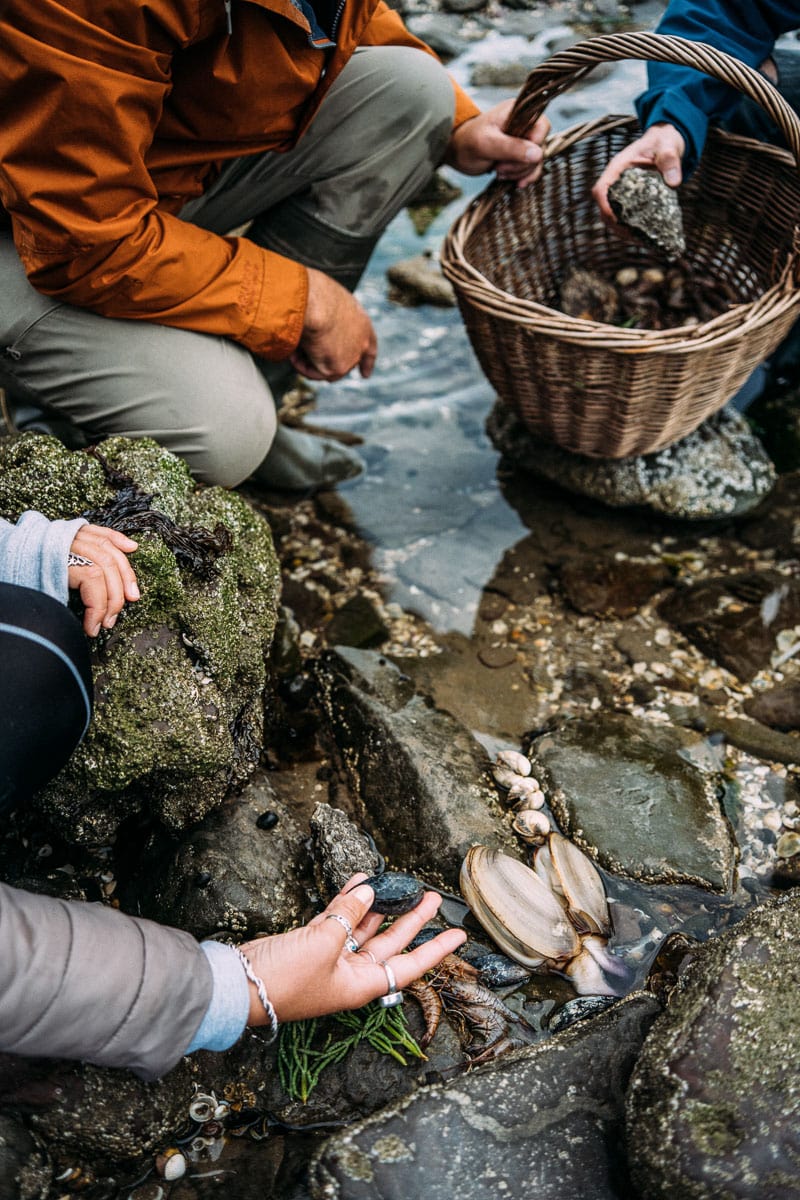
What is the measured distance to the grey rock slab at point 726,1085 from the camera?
1871mm

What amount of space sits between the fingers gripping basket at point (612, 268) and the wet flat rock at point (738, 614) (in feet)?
2.22

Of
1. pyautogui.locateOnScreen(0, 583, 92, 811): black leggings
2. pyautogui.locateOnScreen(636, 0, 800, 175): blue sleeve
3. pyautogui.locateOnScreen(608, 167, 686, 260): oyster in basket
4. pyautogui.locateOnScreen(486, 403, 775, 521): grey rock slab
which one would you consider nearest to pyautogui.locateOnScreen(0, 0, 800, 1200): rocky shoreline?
pyautogui.locateOnScreen(486, 403, 775, 521): grey rock slab

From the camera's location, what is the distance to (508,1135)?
2.06 meters

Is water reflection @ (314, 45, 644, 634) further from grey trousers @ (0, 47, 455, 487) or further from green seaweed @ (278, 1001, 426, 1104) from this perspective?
green seaweed @ (278, 1001, 426, 1104)

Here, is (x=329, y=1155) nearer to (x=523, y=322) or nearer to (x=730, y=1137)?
(x=730, y=1137)

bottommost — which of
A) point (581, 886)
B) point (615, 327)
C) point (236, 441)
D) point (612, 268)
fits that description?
point (581, 886)

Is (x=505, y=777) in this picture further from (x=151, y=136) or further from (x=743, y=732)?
(x=151, y=136)

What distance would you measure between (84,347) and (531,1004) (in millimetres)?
2525

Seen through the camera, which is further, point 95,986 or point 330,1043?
point 330,1043

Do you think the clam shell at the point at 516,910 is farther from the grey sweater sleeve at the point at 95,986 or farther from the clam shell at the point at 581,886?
the grey sweater sleeve at the point at 95,986

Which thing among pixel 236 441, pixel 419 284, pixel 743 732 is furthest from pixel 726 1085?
pixel 419 284

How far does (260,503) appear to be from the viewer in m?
4.26

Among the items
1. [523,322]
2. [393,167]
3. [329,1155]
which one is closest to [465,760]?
[329,1155]

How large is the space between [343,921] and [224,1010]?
364mm
